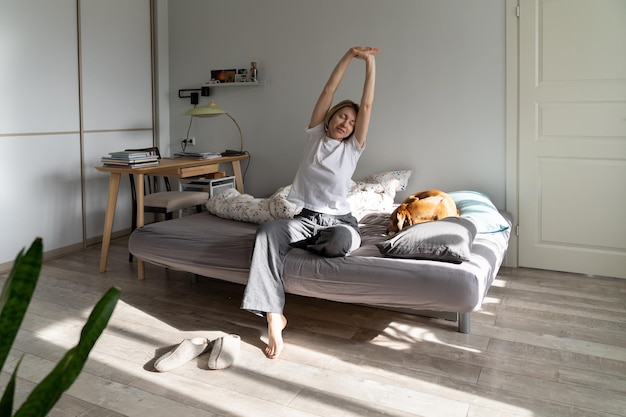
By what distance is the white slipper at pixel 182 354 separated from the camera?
2.20 m

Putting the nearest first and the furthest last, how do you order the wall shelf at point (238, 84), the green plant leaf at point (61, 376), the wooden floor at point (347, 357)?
the green plant leaf at point (61, 376) → the wooden floor at point (347, 357) → the wall shelf at point (238, 84)

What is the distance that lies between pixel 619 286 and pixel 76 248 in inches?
150

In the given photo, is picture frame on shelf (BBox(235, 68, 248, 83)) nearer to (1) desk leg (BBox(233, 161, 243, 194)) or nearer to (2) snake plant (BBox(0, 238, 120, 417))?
(1) desk leg (BBox(233, 161, 243, 194))

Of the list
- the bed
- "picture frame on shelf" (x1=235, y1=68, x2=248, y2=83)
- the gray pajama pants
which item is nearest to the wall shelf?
"picture frame on shelf" (x1=235, y1=68, x2=248, y2=83)

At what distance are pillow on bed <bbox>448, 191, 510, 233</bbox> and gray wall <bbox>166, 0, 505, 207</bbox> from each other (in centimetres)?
38

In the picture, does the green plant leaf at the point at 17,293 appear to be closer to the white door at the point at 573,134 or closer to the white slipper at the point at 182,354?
the white slipper at the point at 182,354

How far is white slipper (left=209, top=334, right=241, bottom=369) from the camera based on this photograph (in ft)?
7.26

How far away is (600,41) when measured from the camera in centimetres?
326

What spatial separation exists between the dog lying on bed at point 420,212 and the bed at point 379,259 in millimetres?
100

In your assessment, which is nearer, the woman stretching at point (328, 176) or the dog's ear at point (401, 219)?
the woman stretching at point (328, 176)

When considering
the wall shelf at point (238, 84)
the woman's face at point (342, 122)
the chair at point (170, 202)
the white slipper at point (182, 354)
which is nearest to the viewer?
the white slipper at point (182, 354)

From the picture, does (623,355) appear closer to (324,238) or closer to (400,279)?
(400,279)


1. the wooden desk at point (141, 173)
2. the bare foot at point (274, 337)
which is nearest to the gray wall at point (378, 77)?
the wooden desk at point (141, 173)

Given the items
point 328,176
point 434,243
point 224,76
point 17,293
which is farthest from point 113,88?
point 17,293
